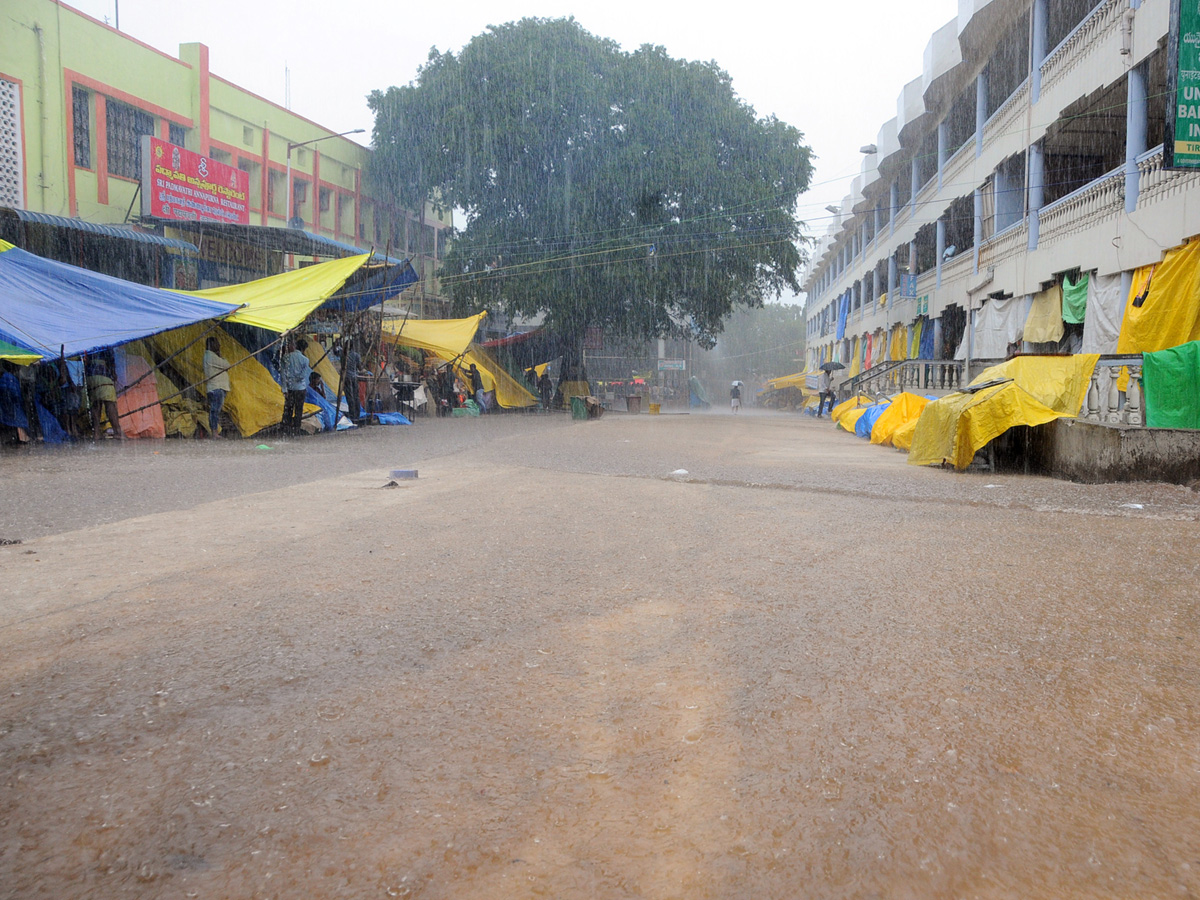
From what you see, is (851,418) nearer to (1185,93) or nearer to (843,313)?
(1185,93)

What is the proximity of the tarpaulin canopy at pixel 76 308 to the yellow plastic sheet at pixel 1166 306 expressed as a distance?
1369 centimetres

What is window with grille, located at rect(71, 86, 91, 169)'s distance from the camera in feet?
62.0

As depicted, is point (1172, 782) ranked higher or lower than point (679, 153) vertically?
lower

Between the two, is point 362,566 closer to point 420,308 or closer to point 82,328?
point 82,328

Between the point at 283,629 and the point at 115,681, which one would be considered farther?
the point at 283,629

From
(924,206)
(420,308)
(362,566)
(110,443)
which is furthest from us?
(420,308)

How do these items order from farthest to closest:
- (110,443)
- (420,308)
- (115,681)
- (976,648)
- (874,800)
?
(420,308)
(110,443)
(976,648)
(115,681)
(874,800)

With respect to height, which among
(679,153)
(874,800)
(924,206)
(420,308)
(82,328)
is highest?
(679,153)

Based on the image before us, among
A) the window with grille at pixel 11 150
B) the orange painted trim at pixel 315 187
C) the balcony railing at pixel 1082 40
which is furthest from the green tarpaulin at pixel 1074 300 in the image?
the orange painted trim at pixel 315 187

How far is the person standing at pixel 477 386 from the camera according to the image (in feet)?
89.0

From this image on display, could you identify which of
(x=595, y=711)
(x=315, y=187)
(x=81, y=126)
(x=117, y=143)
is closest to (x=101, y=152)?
(x=81, y=126)

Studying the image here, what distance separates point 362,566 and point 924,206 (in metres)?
25.9

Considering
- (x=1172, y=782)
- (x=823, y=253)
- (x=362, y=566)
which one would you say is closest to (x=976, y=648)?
(x=1172, y=782)

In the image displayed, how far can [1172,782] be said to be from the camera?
90.3 inches
